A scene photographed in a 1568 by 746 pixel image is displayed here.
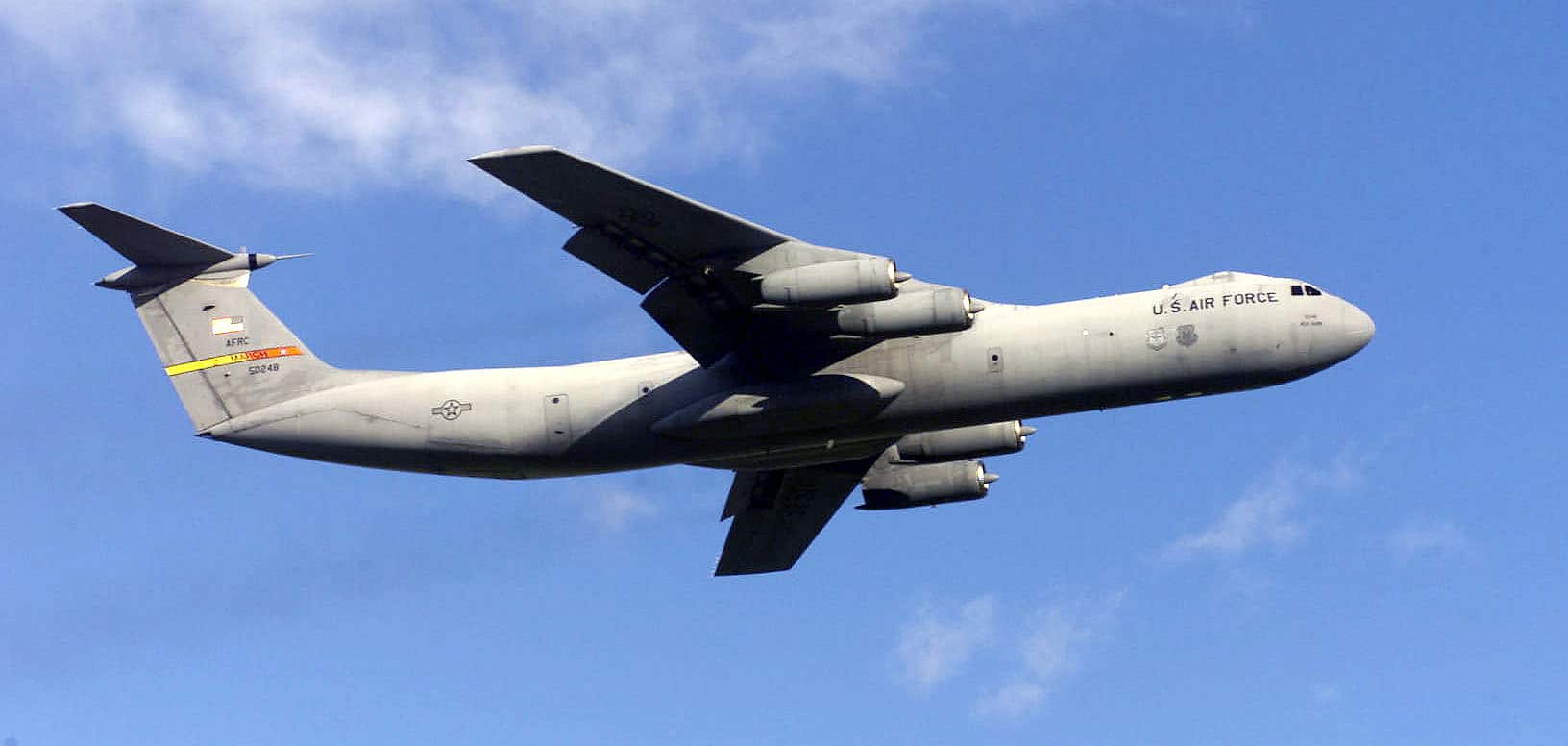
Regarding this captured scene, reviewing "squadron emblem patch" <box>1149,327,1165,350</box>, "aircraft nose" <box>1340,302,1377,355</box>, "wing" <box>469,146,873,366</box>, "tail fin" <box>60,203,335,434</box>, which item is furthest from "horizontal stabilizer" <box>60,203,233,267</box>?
"aircraft nose" <box>1340,302,1377,355</box>

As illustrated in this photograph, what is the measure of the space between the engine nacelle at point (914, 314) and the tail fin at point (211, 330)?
855 centimetres

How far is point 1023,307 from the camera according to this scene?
24859 millimetres

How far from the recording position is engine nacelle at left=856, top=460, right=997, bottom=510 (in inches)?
1135

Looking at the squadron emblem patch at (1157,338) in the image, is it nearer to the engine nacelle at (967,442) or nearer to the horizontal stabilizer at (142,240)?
the engine nacelle at (967,442)

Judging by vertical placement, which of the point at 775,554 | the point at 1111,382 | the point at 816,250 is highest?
the point at 816,250

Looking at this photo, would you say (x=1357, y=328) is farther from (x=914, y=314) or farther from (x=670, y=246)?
(x=670, y=246)

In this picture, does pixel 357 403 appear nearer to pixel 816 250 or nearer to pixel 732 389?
pixel 732 389

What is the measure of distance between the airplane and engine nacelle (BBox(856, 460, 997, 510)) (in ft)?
5.66

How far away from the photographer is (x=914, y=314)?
23.4 meters

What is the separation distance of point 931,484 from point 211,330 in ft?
38.3

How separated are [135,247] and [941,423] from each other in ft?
41.0

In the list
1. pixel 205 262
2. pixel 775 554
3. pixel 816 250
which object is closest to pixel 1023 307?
pixel 816 250

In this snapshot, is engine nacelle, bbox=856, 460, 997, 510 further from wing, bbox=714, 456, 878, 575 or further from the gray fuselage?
the gray fuselage

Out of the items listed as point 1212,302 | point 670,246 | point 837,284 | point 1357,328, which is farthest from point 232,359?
point 1357,328
